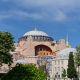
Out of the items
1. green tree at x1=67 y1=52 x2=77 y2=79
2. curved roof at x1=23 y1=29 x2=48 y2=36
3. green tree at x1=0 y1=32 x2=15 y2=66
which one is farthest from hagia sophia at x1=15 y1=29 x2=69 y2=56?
green tree at x1=0 y1=32 x2=15 y2=66

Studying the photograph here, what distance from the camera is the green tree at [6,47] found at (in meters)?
56.6

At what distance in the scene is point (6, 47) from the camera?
58.1 m

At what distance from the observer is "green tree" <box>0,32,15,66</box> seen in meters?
56.6

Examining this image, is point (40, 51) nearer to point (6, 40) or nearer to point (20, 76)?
point (6, 40)

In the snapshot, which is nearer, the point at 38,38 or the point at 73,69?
the point at 73,69

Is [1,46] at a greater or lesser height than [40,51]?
lesser

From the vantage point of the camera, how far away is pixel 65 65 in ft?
330

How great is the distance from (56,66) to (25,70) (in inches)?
2868

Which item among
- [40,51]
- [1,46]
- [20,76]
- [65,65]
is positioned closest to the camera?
[20,76]

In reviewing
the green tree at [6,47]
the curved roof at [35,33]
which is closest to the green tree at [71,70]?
the green tree at [6,47]

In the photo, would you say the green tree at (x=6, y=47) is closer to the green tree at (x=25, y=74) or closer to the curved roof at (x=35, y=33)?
the green tree at (x=25, y=74)

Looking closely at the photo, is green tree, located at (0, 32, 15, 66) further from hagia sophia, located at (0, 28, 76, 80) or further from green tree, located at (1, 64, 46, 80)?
hagia sophia, located at (0, 28, 76, 80)

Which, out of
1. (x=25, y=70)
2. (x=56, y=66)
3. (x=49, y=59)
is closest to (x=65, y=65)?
(x=56, y=66)

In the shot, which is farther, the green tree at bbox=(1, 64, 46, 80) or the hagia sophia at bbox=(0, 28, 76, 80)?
the hagia sophia at bbox=(0, 28, 76, 80)
